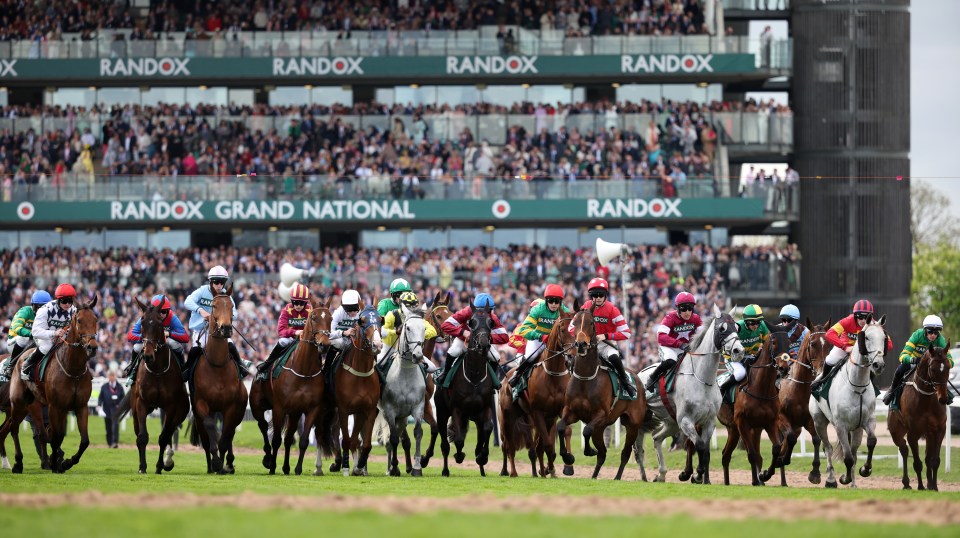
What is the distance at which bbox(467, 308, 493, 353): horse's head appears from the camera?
20.2m

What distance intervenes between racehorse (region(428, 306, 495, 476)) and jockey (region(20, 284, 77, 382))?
5.47 metres

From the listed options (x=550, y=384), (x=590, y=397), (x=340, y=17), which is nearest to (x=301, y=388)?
(x=550, y=384)

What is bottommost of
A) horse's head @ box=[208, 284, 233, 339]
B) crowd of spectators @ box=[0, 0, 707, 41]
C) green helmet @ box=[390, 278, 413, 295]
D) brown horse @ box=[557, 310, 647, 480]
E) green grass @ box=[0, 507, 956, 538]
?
green grass @ box=[0, 507, 956, 538]

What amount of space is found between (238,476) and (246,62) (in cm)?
3578

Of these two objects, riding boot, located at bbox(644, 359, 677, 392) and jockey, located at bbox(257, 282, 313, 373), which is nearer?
riding boot, located at bbox(644, 359, 677, 392)

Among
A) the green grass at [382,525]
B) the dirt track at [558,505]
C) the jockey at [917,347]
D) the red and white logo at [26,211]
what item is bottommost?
the dirt track at [558,505]

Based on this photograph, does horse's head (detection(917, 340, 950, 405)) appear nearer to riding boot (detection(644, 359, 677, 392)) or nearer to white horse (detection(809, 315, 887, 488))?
white horse (detection(809, 315, 887, 488))

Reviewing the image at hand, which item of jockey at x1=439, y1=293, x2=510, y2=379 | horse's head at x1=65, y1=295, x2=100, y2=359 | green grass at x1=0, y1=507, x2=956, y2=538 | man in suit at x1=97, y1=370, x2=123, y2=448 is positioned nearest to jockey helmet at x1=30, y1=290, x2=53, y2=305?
horse's head at x1=65, y1=295, x2=100, y2=359

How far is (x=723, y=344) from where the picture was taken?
19.7 meters

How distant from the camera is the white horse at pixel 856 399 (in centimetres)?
2011

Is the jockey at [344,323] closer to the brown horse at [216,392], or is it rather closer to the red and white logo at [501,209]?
the brown horse at [216,392]

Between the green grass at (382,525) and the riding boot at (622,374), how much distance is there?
7.60 meters

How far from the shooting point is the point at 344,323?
816 inches

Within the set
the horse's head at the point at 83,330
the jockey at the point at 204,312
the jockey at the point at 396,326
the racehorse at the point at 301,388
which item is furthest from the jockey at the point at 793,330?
the horse's head at the point at 83,330
